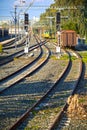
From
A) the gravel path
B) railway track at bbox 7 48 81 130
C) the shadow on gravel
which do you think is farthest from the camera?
the shadow on gravel

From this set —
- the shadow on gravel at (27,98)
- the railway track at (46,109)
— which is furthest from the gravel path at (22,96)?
the railway track at (46,109)

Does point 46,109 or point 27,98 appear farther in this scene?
point 27,98

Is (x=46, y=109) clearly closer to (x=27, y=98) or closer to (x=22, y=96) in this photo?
(x=27, y=98)

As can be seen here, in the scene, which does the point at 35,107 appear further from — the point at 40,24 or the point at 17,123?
the point at 40,24

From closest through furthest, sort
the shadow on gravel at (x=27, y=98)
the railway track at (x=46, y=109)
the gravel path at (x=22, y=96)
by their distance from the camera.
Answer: the railway track at (x=46, y=109) < the gravel path at (x=22, y=96) < the shadow on gravel at (x=27, y=98)

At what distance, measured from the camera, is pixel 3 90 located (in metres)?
15.6

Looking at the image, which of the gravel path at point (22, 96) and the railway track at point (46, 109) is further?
the gravel path at point (22, 96)

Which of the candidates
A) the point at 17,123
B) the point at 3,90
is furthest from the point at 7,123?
the point at 3,90

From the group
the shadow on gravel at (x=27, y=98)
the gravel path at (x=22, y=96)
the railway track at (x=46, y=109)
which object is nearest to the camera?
the railway track at (x=46, y=109)

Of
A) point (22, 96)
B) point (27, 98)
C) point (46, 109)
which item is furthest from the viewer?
point (22, 96)

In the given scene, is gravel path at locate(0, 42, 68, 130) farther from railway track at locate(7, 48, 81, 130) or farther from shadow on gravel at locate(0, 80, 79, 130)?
railway track at locate(7, 48, 81, 130)

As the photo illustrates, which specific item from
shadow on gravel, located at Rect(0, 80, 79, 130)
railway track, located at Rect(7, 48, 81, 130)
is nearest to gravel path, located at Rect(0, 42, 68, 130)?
shadow on gravel, located at Rect(0, 80, 79, 130)

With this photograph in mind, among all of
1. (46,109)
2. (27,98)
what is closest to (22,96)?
(27,98)

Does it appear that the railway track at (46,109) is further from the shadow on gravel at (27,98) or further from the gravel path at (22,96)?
the gravel path at (22,96)
